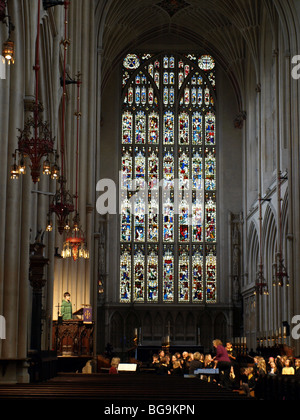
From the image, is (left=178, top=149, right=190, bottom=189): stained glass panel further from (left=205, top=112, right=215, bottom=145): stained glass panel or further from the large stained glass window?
(left=205, top=112, right=215, bottom=145): stained glass panel

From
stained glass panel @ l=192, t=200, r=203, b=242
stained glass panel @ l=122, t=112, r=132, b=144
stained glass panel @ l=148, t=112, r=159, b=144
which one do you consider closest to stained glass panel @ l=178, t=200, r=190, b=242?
stained glass panel @ l=192, t=200, r=203, b=242

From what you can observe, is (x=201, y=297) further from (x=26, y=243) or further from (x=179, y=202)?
(x=26, y=243)

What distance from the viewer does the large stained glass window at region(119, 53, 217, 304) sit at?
38.1 m

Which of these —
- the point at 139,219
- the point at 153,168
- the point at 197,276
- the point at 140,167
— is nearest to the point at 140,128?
the point at 140,167

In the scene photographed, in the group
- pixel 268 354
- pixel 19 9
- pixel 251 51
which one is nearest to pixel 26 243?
pixel 19 9

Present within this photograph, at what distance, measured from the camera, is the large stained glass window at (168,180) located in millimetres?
38125

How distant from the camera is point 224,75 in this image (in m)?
40.1

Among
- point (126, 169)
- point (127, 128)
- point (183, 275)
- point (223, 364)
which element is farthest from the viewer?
point (127, 128)

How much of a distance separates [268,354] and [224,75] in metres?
17.7

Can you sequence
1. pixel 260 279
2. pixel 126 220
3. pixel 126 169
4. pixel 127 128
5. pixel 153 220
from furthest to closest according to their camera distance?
pixel 127 128 < pixel 126 169 < pixel 153 220 < pixel 126 220 < pixel 260 279

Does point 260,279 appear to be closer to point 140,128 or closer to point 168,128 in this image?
point 168,128

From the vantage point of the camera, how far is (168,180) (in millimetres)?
39438

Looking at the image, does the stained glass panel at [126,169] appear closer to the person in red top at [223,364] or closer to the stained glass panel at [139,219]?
the stained glass panel at [139,219]

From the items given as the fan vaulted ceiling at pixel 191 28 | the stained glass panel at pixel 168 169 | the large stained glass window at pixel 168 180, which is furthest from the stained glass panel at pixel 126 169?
the fan vaulted ceiling at pixel 191 28
